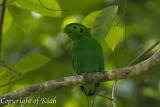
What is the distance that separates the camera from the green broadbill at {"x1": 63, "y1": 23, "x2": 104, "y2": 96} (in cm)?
372

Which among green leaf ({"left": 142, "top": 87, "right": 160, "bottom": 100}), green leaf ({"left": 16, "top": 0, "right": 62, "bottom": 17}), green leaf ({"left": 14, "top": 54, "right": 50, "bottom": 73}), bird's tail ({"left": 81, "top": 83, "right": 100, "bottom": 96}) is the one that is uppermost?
green leaf ({"left": 16, "top": 0, "right": 62, "bottom": 17})

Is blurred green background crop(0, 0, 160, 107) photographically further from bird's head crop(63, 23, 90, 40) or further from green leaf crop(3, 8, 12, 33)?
bird's head crop(63, 23, 90, 40)

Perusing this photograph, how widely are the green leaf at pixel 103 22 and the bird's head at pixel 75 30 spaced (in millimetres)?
1038

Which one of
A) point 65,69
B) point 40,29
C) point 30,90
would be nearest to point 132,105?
point 65,69

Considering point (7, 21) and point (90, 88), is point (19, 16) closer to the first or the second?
point (7, 21)

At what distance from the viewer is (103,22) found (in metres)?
2.70

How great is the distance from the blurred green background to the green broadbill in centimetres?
17

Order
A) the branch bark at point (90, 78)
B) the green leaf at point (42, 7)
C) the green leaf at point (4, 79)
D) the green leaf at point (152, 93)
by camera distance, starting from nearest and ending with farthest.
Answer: the branch bark at point (90, 78) < the green leaf at point (42, 7) < the green leaf at point (4, 79) < the green leaf at point (152, 93)

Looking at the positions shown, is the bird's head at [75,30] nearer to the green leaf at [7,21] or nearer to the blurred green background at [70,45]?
the blurred green background at [70,45]

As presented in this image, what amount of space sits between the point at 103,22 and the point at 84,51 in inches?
43.8

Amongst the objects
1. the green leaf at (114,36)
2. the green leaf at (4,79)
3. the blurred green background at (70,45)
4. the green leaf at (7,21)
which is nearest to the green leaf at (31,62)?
the green leaf at (4,79)

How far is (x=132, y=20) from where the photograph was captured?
4977 mm

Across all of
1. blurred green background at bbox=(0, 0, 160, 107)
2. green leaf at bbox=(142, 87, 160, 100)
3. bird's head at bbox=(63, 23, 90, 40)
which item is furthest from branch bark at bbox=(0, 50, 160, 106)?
green leaf at bbox=(142, 87, 160, 100)

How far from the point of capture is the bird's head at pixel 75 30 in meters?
3.76
